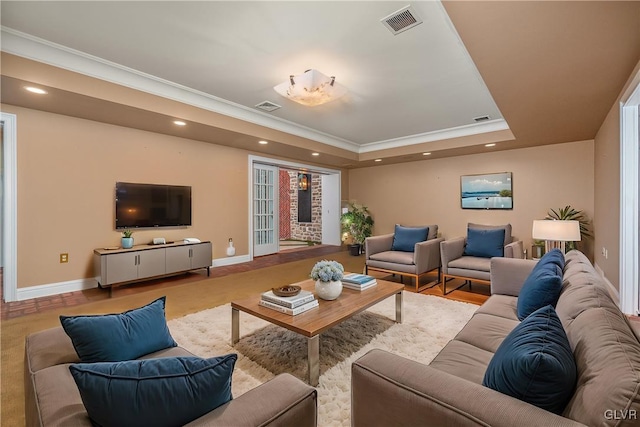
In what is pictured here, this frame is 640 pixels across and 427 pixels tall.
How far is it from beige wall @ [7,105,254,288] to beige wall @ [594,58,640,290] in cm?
545

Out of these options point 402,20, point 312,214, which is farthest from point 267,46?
point 312,214

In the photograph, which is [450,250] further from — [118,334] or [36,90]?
[36,90]

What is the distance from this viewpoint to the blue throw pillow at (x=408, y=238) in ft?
15.1

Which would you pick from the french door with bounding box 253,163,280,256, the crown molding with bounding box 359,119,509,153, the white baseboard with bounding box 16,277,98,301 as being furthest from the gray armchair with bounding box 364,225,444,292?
the white baseboard with bounding box 16,277,98,301

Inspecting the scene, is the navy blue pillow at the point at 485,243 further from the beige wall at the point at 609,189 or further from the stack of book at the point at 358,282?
the stack of book at the point at 358,282

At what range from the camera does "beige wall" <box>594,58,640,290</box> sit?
3.05m

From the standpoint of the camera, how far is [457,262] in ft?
12.7

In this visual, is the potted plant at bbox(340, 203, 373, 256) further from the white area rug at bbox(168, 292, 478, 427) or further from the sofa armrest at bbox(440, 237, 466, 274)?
the white area rug at bbox(168, 292, 478, 427)

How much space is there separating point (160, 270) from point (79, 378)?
3840 millimetres

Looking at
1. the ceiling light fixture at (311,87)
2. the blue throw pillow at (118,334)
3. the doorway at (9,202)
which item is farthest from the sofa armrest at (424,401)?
the doorway at (9,202)

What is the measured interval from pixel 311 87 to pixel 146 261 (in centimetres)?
322

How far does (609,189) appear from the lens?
3525mm

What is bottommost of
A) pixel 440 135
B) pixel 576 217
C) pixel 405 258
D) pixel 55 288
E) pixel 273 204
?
pixel 55 288

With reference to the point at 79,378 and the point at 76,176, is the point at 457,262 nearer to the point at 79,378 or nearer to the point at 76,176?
the point at 79,378
